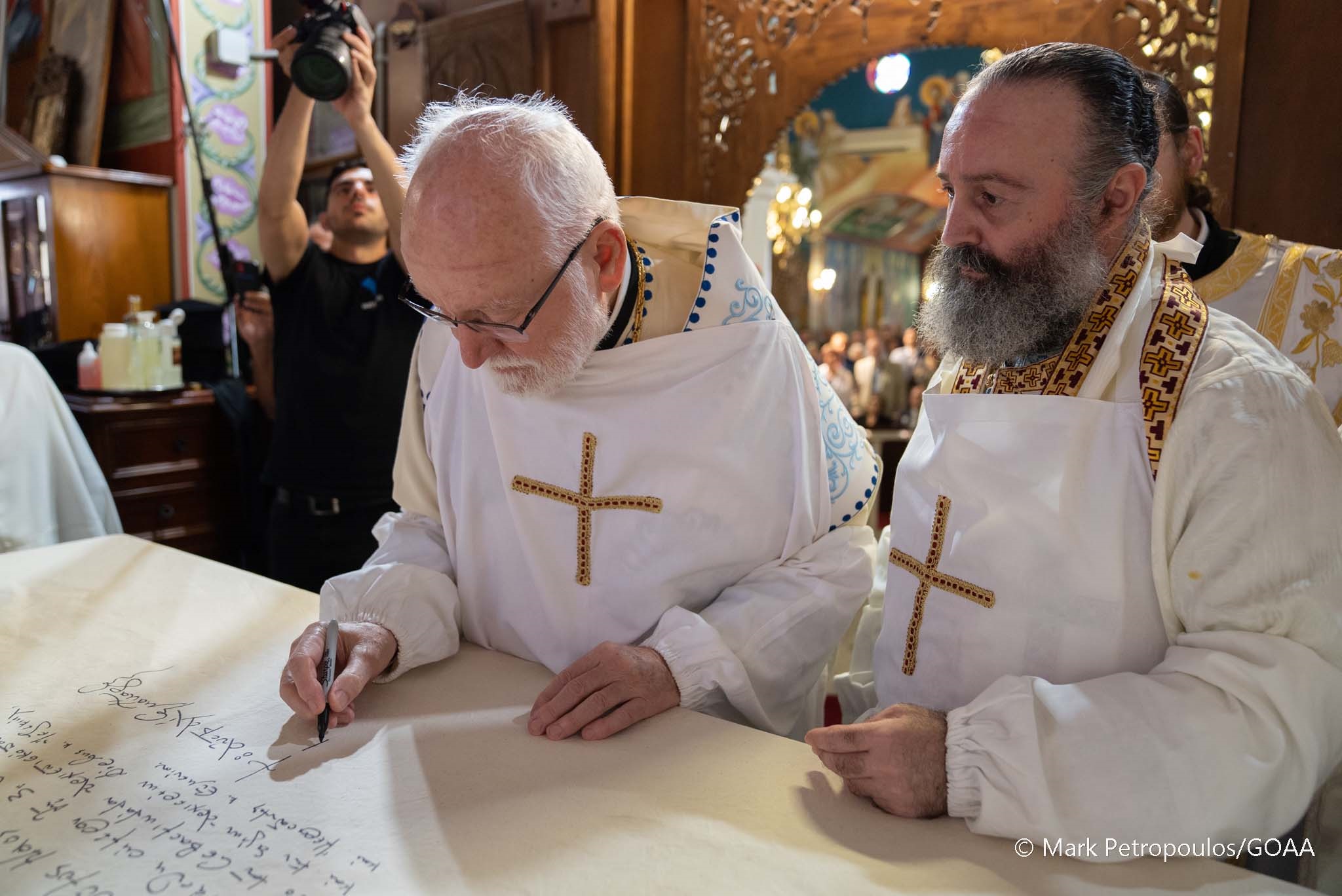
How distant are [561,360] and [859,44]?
2.48m

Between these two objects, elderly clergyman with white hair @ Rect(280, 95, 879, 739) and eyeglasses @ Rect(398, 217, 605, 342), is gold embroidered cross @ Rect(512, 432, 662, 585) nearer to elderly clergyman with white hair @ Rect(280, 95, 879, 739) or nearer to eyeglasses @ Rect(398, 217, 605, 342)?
elderly clergyman with white hair @ Rect(280, 95, 879, 739)

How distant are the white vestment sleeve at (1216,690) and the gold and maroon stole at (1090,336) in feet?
0.59

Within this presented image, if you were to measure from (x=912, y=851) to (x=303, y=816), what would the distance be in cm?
70

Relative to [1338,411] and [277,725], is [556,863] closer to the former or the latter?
[277,725]

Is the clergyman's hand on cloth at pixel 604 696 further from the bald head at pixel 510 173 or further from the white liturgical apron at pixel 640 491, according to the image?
the bald head at pixel 510 173

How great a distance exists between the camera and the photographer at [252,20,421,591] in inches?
125

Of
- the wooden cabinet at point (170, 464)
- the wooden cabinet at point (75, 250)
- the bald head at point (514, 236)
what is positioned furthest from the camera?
the wooden cabinet at point (75, 250)

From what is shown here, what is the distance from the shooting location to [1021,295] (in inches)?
56.2

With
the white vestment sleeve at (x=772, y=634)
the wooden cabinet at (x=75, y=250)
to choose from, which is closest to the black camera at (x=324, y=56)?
the white vestment sleeve at (x=772, y=634)

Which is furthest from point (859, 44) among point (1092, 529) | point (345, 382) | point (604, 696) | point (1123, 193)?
point (604, 696)

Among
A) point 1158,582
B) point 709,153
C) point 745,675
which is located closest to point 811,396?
point 745,675

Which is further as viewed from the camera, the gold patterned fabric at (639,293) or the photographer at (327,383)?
the photographer at (327,383)

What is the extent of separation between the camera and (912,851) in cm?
108

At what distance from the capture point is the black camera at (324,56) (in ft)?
9.07
